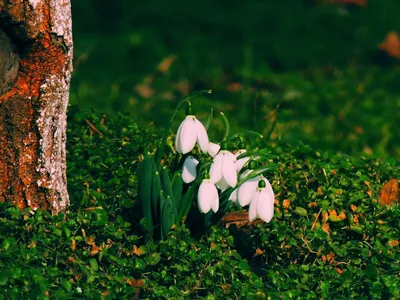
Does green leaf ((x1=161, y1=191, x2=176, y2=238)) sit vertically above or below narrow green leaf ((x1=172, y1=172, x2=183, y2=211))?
below

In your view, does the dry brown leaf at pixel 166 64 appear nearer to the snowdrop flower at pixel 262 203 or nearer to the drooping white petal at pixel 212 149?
the drooping white petal at pixel 212 149

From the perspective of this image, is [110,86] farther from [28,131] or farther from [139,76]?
[28,131]

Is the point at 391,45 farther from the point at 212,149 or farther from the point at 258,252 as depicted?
the point at 212,149

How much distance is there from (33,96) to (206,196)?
0.78 m

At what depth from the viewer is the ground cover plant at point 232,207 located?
3547 mm

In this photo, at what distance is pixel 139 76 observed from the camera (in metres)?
7.03

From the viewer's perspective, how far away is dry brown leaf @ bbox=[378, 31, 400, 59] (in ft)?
24.9

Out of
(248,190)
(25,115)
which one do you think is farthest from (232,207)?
(25,115)

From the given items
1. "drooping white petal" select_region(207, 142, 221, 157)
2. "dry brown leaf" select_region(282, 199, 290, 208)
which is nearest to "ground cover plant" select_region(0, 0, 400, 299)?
"dry brown leaf" select_region(282, 199, 290, 208)

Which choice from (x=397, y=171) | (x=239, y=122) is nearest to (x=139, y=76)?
(x=239, y=122)

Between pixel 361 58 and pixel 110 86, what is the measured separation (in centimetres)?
208

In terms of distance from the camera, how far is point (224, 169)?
11.8 feet

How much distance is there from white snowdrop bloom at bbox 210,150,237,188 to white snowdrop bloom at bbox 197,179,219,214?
0.10 ft

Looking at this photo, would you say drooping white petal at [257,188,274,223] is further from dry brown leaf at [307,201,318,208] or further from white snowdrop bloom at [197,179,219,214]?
dry brown leaf at [307,201,318,208]
